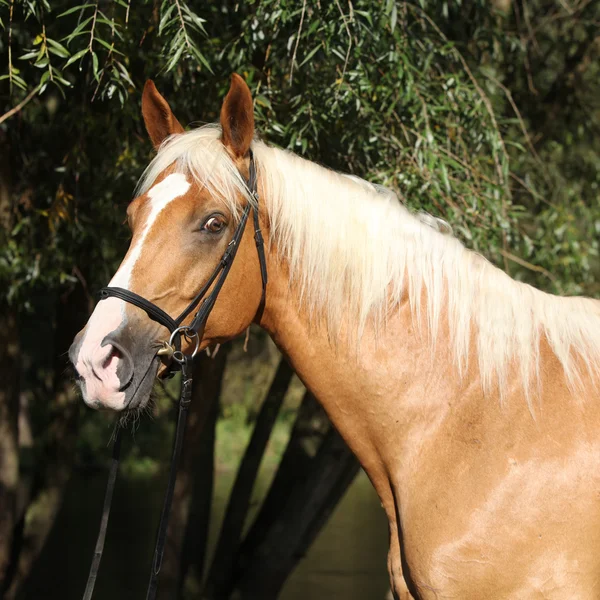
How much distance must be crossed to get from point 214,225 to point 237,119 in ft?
Result: 1.27

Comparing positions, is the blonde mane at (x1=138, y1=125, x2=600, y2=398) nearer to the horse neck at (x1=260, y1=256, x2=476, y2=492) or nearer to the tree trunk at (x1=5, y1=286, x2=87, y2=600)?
the horse neck at (x1=260, y1=256, x2=476, y2=492)

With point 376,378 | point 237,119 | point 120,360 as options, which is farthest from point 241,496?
point 237,119

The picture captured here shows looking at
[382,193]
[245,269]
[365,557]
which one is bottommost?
[365,557]

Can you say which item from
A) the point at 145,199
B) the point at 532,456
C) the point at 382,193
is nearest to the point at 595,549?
the point at 532,456

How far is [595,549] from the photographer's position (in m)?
2.43

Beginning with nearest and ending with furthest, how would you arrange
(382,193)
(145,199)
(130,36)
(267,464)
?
(145,199) → (382,193) → (130,36) → (267,464)

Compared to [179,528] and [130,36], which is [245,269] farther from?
[179,528]

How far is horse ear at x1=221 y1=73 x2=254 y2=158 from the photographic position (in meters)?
2.65

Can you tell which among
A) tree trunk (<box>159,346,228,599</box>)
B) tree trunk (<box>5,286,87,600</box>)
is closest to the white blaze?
tree trunk (<box>159,346,228,599</box>)

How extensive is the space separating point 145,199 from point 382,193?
88 centimetres

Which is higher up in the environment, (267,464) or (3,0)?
(3,0)

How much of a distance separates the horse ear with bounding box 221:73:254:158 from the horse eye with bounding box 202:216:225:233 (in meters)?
0.26

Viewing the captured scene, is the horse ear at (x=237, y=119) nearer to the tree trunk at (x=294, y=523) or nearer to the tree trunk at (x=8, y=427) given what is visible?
the tree trunk at (x=8, y=427)

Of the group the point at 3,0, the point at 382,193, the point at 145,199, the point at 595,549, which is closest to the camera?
the point at 595,549
